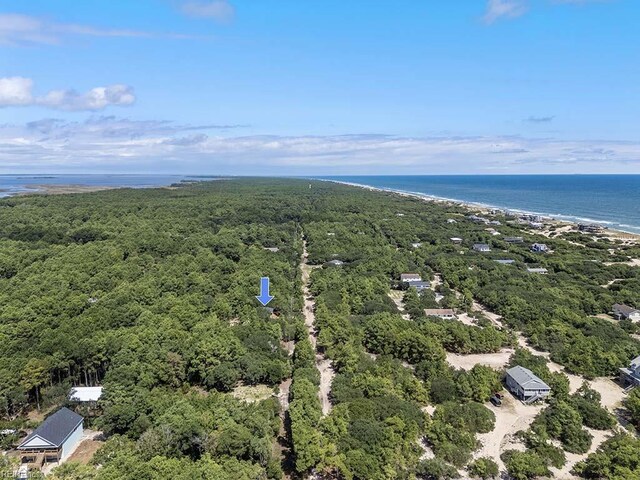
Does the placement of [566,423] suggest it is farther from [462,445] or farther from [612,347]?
[612,347]

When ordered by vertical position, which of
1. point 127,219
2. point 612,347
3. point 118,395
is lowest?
point 612,347

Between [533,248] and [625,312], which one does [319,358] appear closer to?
[625,312]

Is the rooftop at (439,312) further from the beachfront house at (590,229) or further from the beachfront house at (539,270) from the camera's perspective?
the beachfront house at (590,229)

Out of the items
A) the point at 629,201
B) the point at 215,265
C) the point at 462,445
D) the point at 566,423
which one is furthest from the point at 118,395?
the point at 629,201

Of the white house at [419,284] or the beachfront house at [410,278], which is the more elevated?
the beachfront house at [410,278]

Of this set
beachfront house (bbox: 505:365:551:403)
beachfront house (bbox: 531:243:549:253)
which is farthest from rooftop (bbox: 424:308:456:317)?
beachfront house (bbox: 531:243:549:253)

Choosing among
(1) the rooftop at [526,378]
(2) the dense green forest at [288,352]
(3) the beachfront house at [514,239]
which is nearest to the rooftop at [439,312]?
(2) the dense green forest at [288,352]
